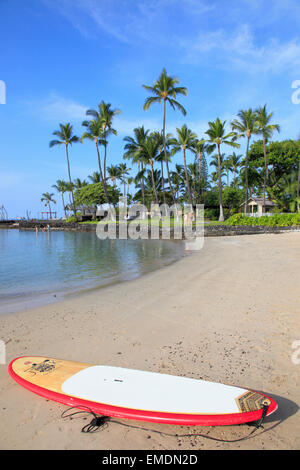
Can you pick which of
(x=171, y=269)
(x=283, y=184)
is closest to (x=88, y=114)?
(x=283, y=184)

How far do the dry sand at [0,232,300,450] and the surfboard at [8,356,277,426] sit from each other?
157 millimetres

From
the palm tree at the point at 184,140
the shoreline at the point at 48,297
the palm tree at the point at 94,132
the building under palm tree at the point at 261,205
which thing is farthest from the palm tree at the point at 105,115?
the shoreline at the point at 48,297

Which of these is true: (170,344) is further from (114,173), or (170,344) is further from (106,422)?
(114,173)

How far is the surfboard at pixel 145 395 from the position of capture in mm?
2529

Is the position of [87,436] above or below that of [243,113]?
below

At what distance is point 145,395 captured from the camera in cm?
280

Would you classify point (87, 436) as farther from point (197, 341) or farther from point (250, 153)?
point (250, 153)

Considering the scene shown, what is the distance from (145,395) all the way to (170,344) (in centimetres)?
169

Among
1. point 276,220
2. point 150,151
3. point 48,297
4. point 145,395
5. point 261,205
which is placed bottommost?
point 48,297

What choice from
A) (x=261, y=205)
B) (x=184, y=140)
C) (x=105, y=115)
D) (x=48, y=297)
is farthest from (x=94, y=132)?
(x=48, y=297)

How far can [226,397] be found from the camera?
2684 millimetres

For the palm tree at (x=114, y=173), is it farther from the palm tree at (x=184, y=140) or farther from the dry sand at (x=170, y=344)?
the dry sand at (x=170, y=344)
